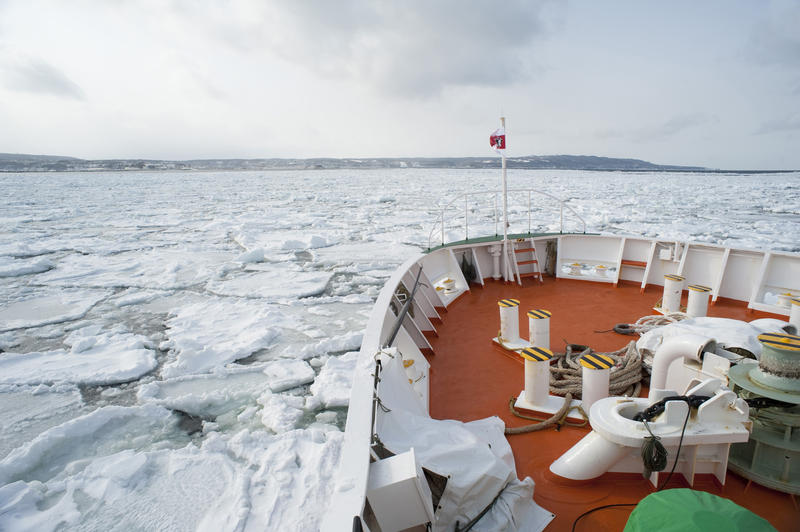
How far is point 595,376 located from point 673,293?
216 centimetres

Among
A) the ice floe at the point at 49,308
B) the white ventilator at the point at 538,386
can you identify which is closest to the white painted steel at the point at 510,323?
the white ventilator at the point at 538,386

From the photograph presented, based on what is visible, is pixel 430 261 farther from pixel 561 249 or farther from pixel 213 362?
pixel 213 362

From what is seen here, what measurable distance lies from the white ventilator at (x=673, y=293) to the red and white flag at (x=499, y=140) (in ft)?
7.12

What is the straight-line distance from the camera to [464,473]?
165 cm

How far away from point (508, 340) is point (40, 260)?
12.1 meters

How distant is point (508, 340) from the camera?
3463mm

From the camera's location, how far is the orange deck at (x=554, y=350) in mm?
1855

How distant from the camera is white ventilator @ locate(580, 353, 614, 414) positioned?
2.36m

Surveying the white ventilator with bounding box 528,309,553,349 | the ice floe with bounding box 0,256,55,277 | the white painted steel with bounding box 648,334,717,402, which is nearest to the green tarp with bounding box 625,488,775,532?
the white painted steel with bounding box 648,334,717,402

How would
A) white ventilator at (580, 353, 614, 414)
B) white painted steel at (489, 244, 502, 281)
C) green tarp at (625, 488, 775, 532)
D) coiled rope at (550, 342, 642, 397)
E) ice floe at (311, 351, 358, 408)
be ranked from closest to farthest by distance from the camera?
green tarp at (625, 488, 775, 532) < white ventilator at (580, 353, 614, 414) < coiled rope at (550, 342, 642, 397) < ice floe at (311, 351, 358, 408) < white painted steel at (489, 244, 502, 281)

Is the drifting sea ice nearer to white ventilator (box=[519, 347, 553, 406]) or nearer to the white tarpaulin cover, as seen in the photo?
the white tarpaulin cover

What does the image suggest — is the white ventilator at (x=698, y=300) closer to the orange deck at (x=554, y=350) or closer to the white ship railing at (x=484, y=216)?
the orange deck at (x=554, y=350)

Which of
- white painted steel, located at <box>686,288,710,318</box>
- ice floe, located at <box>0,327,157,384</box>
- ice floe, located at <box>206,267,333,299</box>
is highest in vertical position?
white painted steel, located at <box>686,288,710,318</box>

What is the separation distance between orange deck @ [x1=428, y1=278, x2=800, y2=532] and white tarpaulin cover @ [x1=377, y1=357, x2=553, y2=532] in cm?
20
